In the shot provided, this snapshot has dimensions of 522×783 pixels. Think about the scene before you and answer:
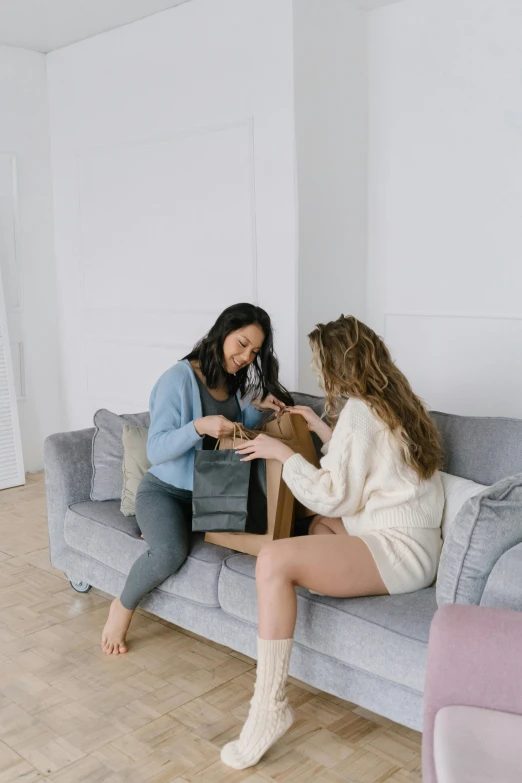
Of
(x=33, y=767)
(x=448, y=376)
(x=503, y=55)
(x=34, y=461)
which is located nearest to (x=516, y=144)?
(x=503, y=55)

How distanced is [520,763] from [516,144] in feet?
8.58

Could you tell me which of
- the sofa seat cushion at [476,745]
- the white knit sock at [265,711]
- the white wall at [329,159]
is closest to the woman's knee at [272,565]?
the white knit sock at [265,711]

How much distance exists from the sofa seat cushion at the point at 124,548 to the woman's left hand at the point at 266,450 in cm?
35

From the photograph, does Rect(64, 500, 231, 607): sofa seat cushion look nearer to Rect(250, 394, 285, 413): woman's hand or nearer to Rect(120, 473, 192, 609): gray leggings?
Rect(120, 473, 192, 609): gray leggings

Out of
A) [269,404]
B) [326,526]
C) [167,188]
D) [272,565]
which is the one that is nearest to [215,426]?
[269,404]

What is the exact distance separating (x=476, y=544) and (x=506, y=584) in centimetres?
12

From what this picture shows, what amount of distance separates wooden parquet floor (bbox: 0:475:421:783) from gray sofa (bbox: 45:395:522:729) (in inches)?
4.8

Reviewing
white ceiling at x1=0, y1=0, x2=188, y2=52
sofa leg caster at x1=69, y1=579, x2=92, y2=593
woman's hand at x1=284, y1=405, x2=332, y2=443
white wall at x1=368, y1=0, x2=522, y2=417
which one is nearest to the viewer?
woman's hand at x1=284, y1=405, x2=332, y2=443

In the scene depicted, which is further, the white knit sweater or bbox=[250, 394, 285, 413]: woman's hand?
bbox=[250, 394, 285, 413]: woman's hand

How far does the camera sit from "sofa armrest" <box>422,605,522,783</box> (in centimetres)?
156

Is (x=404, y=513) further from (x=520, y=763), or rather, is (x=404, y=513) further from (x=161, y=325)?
(x=161, y=325)

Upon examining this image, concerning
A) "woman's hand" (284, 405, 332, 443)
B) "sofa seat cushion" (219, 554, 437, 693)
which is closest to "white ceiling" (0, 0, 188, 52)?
"woman's hand" (284, 405, 332, 443)

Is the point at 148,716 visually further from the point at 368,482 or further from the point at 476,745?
the point at 476,745

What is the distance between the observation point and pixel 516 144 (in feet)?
11.1
